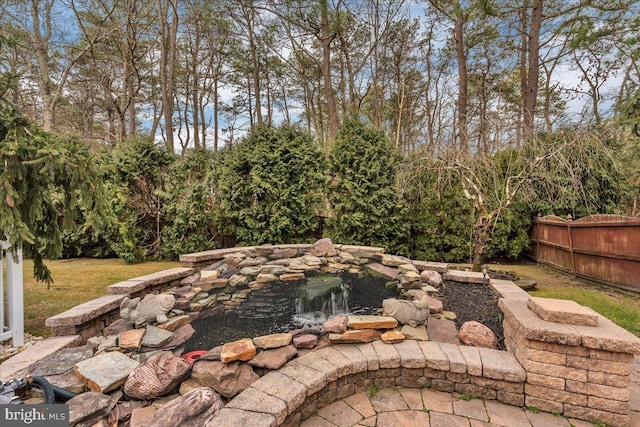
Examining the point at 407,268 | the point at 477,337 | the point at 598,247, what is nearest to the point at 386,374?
the point at 477,337

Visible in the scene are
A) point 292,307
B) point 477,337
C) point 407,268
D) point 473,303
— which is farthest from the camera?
point 407,268

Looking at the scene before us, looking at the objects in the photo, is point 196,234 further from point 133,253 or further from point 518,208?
point 518,208

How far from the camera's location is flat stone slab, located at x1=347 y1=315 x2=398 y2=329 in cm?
239

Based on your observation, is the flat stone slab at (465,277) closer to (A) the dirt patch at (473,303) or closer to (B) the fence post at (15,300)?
(A) the dirt patch at (473,303)

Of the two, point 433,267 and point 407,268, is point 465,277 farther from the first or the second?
point 407,268

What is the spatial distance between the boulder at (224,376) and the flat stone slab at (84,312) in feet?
4.39

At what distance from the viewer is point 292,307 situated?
10.6 ft

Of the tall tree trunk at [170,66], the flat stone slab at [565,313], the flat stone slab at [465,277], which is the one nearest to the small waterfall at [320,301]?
the flat stone slab at [465,277]

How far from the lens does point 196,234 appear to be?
5879mm

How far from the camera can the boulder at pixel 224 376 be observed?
183cm

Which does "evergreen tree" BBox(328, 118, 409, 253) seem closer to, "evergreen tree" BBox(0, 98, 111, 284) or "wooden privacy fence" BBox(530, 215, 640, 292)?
"wooden privacy fence" BBox(530, 215, 640, 292)

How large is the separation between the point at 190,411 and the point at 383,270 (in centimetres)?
323

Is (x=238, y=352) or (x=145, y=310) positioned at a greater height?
(x=145, y=310)

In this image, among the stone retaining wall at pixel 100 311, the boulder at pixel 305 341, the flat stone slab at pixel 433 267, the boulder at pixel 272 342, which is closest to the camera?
the boulder at pixel 272 342
